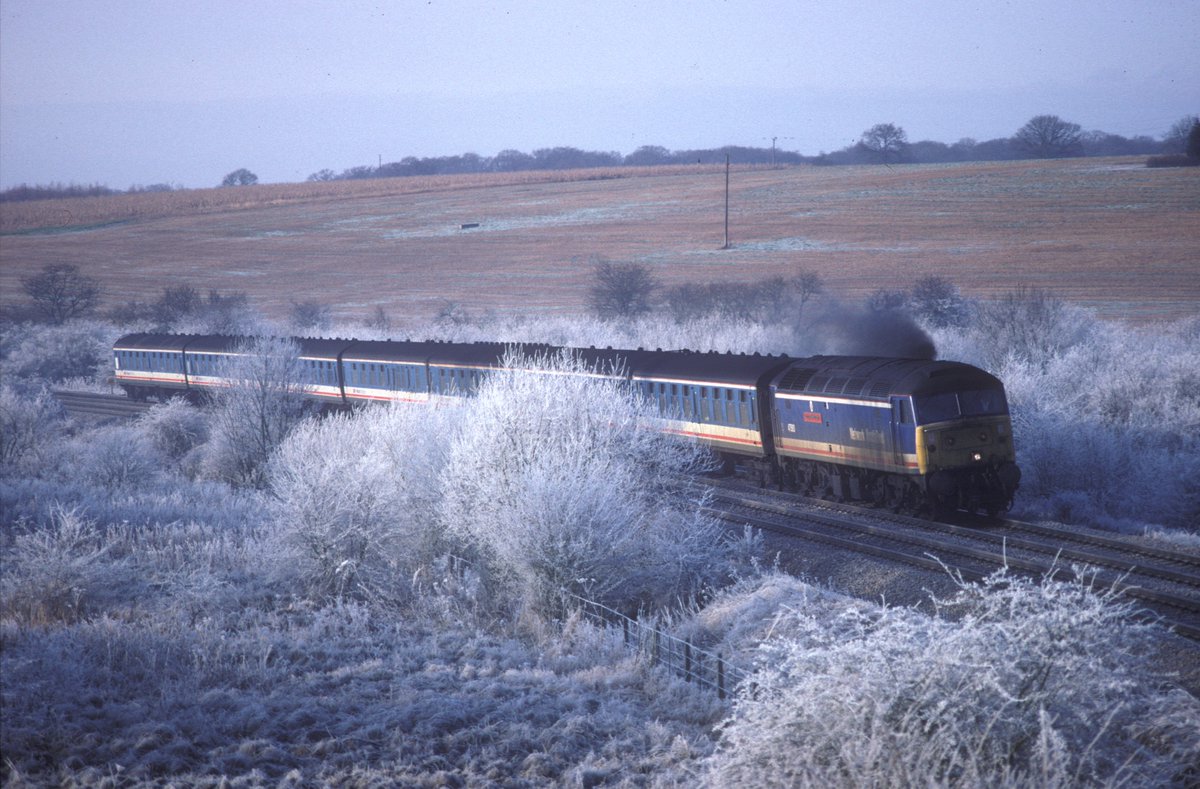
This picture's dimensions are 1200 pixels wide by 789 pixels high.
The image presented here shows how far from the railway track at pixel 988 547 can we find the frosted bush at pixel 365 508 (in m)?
5.85

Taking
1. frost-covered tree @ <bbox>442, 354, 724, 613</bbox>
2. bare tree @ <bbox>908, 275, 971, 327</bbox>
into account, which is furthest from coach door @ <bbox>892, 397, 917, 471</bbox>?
bare tree @ <bbox>908, 275, 971, 327</bbox>

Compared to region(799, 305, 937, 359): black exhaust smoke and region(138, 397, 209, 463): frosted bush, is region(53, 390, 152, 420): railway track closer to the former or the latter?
region(138, 397, 209, 463): frosted bush

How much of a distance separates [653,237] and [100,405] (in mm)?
41856

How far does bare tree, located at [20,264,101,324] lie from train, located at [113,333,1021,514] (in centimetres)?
4042

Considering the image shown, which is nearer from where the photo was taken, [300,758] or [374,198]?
[300,758]

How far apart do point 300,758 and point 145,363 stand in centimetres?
4262

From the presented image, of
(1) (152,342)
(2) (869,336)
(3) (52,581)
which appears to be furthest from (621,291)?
(3) (52,581)

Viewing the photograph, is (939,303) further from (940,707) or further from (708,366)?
(940,707)

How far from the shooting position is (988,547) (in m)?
17.9

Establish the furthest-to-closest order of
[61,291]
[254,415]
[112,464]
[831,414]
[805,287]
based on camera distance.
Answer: [61,291]
[805,287]
[254,415]
[112,464]
[831,414]

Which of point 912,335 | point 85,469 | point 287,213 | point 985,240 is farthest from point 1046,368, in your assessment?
point 287,213

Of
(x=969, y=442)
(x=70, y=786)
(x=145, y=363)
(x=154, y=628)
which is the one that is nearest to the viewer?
(x=70, y=786)

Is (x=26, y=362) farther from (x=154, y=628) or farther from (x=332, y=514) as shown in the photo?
(x=154, y=628)

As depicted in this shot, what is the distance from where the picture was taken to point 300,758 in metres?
9.67
